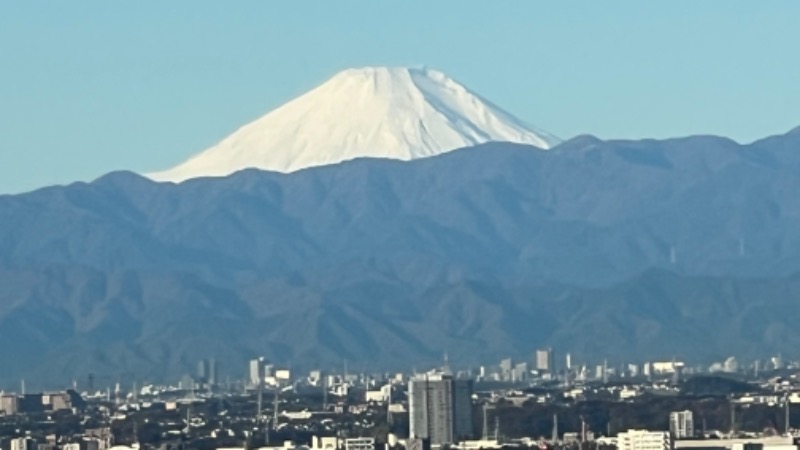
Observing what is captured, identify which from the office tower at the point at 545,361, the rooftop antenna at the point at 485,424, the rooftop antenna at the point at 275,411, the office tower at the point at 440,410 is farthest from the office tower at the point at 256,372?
the office tower at the point at 440,410

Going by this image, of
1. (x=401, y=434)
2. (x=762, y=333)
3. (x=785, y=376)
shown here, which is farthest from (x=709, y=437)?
(x=762, y=333)

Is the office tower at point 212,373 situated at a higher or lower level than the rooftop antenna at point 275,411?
higher

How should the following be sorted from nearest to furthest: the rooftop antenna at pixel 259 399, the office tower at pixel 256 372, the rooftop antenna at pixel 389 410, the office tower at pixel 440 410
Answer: the office tower at pixel 440 410
the rooftop antenna at pixel 389 410
the rooftop antenna at pixel 259 399
the office tower at pixel 256 372

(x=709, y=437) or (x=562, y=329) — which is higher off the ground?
(x=562, y=329)

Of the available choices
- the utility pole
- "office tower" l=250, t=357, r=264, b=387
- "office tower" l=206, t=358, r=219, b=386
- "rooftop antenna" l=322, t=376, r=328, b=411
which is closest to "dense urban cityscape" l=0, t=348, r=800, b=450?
the utility pole

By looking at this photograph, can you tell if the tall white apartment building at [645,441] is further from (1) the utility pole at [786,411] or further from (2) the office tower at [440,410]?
(2) the office tower at [440,410]

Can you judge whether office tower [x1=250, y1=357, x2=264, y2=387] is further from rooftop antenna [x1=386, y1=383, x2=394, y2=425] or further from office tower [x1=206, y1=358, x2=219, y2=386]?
rooftop antenna [x1=386, y1=383, x2=394, y2=425]

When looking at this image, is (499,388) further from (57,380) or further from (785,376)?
(57,380)

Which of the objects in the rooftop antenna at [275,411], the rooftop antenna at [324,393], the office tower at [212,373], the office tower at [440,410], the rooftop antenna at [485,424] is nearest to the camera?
the office tower at [440,410]
